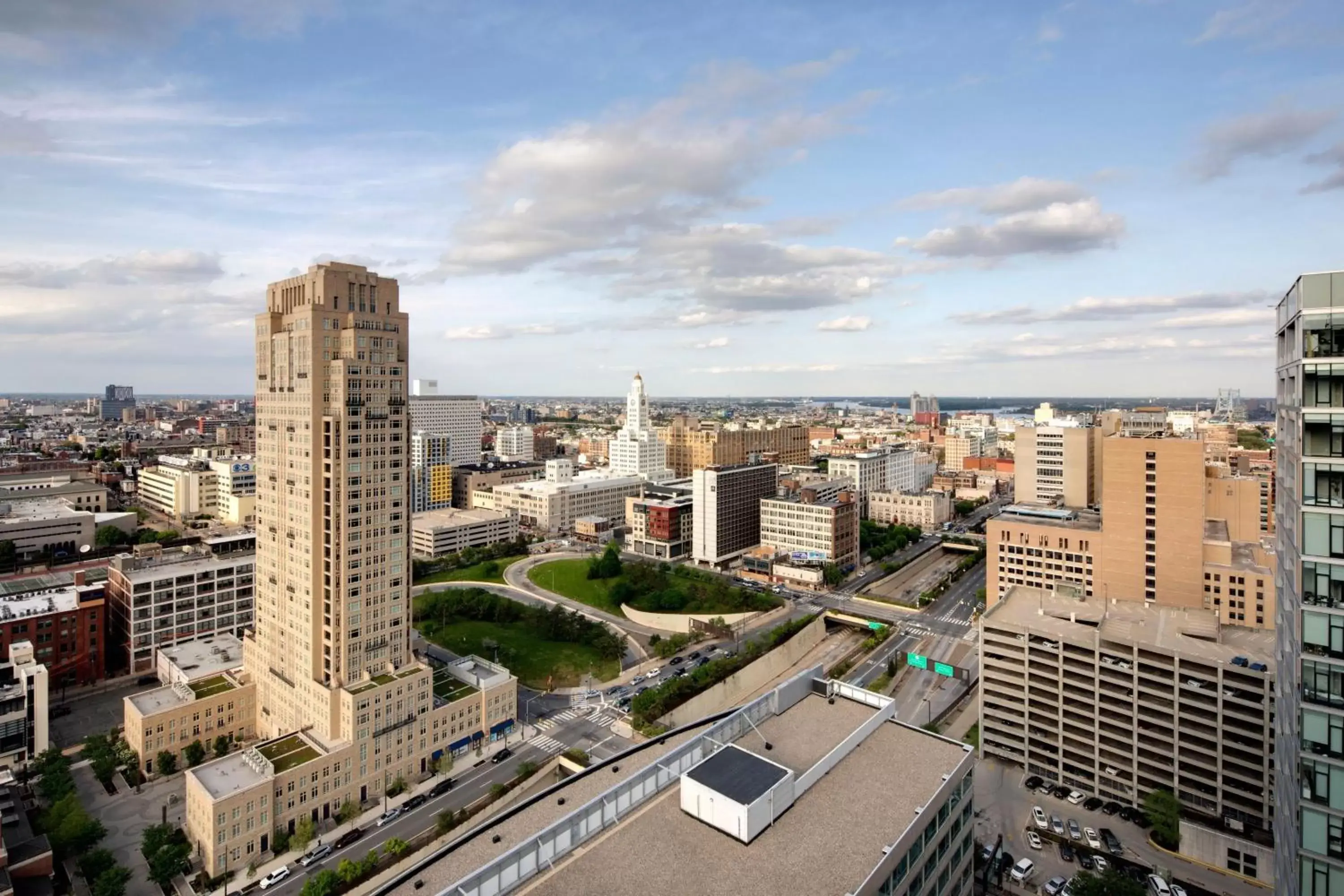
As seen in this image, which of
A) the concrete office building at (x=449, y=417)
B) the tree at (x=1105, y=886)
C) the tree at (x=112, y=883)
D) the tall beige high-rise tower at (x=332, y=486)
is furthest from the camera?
the concrete office building at (x=449, y=417)

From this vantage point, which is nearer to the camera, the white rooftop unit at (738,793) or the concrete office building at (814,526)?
the white rooftop unit at (738,793)

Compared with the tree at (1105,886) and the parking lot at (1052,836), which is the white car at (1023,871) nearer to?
the parking lot at (1052,836)

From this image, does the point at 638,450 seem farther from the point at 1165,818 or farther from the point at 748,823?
the point at 748,823

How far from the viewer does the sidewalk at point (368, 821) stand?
4253 centimetres

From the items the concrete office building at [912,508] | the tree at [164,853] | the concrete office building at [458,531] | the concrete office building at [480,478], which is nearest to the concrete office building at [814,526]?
the concrete office building at [912,508]

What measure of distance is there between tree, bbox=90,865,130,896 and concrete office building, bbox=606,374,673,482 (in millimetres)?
119069

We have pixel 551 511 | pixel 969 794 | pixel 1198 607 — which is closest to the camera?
pixel 969 794

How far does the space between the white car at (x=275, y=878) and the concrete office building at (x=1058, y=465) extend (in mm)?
95798

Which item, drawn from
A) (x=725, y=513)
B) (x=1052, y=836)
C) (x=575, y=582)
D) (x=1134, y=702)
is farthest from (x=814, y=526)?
(x=1052, y=836)

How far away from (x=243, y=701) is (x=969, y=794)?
53981mm

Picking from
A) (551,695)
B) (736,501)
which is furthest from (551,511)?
(551,695)

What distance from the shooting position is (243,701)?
188 feet

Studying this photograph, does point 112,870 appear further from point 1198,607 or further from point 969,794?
point 1198,607

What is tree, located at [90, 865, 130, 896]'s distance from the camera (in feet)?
125
